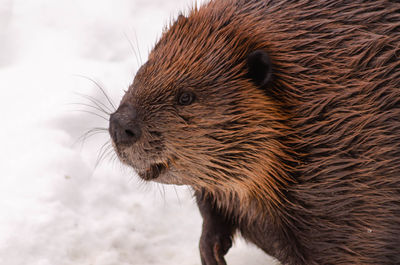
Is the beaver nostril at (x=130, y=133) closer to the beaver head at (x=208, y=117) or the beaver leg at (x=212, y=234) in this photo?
the beaver head at (x=208, y=117)

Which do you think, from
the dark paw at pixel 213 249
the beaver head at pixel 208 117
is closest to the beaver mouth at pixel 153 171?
the beaver head at pixel 208 117

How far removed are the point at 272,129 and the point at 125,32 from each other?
3188mm

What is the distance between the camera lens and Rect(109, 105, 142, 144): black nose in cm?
220

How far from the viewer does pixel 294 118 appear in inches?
89.0

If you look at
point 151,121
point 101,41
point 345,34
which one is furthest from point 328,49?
point 101,41

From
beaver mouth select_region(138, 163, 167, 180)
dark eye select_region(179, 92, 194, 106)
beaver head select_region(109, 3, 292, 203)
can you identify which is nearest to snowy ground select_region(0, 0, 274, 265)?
beaver mouth select_region(138, 163, 167, 180)

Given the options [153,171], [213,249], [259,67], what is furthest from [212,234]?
[259,67]

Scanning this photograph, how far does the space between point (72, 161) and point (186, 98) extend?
1801mm

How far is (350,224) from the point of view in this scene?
2252 millimetres

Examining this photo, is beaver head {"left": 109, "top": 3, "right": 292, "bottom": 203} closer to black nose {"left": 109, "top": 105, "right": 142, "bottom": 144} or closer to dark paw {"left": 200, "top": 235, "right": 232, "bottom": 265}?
black nose {"left": 109, "top": 105, "right": 142, "bottom": 144}

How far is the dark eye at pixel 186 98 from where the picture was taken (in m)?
2.25

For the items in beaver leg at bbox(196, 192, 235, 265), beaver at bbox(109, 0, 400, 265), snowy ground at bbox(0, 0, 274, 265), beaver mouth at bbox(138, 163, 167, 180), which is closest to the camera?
beaver at bbox(109, 0, 400, 265)

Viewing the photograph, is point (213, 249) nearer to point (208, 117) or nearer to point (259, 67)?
point (208, 117)

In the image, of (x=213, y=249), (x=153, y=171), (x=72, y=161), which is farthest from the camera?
(x=72, y=161)
